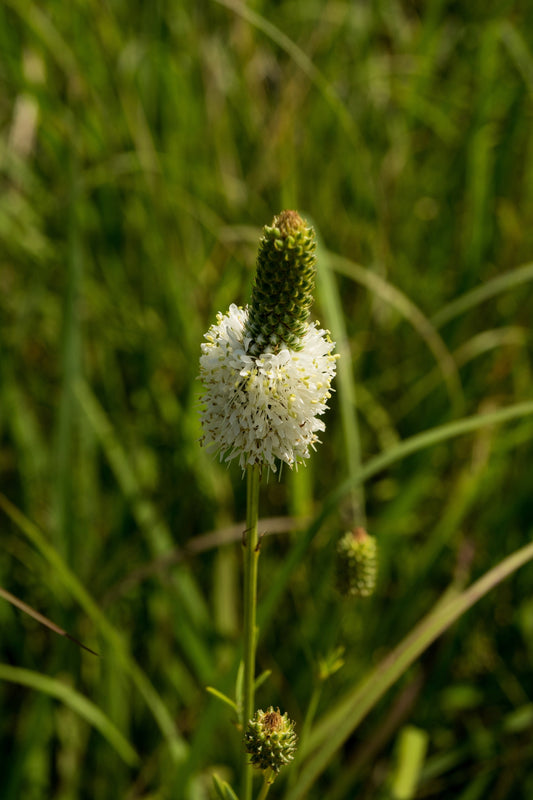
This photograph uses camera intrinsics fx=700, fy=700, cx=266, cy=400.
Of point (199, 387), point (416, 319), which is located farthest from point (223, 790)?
point (416, 319)

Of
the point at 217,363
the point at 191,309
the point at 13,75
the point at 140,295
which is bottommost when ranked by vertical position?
the point at 217,363

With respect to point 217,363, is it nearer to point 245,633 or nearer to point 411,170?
point 245,633

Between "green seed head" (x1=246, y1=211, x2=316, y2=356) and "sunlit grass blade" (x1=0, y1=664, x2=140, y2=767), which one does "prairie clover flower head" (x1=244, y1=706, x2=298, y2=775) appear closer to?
"green seed head" (x1=246, y1=211, x2=316, y2=356)

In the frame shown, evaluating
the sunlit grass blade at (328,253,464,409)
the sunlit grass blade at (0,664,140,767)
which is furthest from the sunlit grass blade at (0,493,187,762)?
the sunlit grass blade at (328,253,464,409)

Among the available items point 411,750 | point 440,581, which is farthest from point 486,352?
point 411,750

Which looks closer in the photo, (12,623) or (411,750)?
(411,750)

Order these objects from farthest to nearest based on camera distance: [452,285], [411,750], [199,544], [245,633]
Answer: [452,285]
[199,544]
[411,750]
[245,633]
